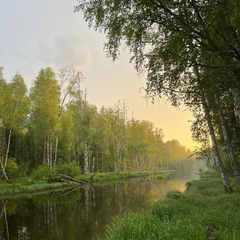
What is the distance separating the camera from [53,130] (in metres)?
36.9

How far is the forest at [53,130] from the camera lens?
32.6 meters

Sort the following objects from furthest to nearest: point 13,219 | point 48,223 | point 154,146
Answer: point 154,146 < point 13,219 < point 48,223

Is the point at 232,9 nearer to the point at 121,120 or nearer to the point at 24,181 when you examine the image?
the point at 24,181

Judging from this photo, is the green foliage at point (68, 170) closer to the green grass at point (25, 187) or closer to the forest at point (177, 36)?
the green grass at point (25, 187)

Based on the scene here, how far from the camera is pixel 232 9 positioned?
21.6 ft

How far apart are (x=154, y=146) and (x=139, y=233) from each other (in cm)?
8514

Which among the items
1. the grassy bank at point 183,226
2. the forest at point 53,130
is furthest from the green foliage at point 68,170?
the grassy bank at point 183,226

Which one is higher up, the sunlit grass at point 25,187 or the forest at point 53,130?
the forest at point 53,130

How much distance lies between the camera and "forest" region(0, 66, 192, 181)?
32594 mm

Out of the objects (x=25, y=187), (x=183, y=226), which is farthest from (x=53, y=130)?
(x=183, y=226)

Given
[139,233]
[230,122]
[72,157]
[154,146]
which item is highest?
[154,146]

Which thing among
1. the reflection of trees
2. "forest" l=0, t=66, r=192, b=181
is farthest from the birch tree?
the reflection of trees

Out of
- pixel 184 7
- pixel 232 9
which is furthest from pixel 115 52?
pixel 232 9

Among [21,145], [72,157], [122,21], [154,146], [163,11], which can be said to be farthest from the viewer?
[154,146]
